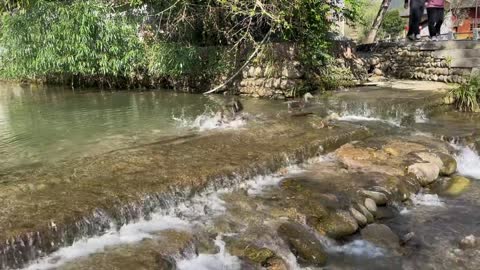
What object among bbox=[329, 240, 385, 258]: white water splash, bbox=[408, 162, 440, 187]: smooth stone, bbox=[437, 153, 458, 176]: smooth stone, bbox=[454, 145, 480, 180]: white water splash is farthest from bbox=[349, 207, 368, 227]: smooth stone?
bbox=[454, 145, 480, 180]: white water splash

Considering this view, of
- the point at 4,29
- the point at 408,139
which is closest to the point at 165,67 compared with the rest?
the point at 4,29

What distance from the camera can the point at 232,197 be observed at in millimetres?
6023

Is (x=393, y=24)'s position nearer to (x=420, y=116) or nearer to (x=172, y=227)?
(x=420, y=116)

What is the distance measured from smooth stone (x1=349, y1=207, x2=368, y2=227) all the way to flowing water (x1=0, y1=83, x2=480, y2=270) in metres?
0.34

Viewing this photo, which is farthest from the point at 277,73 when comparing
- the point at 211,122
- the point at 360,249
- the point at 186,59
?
the point at 360,249

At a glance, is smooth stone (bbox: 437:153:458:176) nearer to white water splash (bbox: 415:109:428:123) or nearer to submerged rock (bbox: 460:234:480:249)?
submerged rock (bbox: 460:234:480:249)

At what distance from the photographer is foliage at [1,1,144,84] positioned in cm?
1320

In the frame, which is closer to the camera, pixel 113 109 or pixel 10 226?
pixel 10 226

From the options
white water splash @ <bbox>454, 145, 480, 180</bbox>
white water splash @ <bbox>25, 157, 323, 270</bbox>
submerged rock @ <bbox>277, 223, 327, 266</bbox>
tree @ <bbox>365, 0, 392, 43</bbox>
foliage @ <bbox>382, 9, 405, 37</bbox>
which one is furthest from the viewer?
foliage @ <bbox>382, 9, 405, 37</bbox>

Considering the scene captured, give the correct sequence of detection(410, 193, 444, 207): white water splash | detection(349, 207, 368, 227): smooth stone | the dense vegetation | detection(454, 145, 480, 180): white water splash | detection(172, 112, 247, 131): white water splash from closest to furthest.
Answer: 1. detection(349, 207, 368, 227): smooth stone
2. detection(410, 193, 444, 207): white water splash
3. detection(454, 145, 480, 180): white water splash
4. detection(172, 112, 247, 131): white water splash
5. the dense vegetation

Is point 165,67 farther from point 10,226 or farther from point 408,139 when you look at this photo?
point 10,226

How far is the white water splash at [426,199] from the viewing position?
6.55 m

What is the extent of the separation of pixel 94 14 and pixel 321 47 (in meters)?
6.16

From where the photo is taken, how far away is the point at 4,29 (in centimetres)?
1442
